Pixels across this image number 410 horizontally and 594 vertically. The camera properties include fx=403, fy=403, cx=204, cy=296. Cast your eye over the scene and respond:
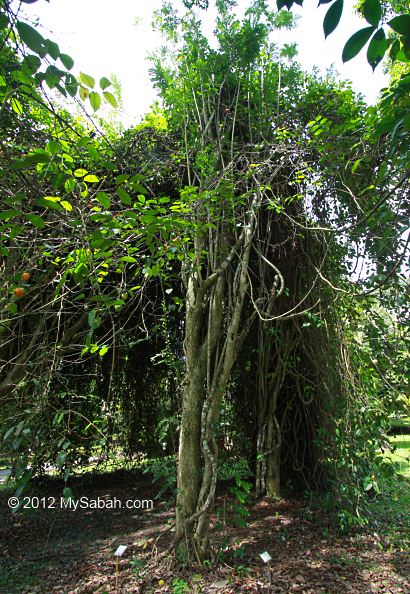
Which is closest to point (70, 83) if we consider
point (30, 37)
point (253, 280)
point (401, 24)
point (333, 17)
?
point (30, 37)

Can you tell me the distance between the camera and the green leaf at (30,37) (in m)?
0.86

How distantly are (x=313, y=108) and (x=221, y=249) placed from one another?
5.25 ft

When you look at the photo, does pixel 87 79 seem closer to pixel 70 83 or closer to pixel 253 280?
pixel 70 83

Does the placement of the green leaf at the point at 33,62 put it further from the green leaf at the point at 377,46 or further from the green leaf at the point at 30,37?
the green leaf at the point at 377,46

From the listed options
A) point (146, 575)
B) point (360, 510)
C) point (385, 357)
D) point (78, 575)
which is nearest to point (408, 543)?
point (360, 510)

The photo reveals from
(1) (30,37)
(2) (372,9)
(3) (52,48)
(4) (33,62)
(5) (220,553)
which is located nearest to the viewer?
(2) (372,9)

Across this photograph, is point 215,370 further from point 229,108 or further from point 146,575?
A: point 229,108

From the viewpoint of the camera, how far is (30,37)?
0.87 m

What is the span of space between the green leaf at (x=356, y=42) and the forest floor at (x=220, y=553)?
2196mm

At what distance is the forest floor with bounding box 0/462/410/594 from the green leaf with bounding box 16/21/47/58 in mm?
2310

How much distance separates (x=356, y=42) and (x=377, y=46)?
0.05 metres

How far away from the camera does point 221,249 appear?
108 inches

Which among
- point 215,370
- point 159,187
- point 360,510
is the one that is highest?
point 159,187

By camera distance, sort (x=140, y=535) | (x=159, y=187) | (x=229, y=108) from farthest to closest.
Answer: (x=159, y=187)
(x=229, y=108)
(x=140, y=535)
